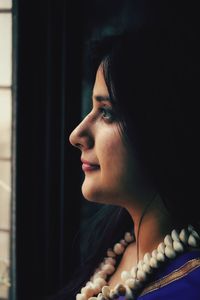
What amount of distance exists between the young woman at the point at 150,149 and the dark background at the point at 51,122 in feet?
1.25

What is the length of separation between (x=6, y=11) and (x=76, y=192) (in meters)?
0.63

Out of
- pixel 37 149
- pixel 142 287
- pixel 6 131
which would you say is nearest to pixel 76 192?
pixel 37 149

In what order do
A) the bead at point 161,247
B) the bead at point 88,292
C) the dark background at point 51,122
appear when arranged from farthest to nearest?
the dark background at point 51,122 → the bead at point 88,292 → the bead at point 161,247

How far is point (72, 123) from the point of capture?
49.4 inches

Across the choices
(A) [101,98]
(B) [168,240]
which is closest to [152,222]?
(B) [168,240]

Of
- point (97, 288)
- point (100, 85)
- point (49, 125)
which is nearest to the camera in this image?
point (100, 85)

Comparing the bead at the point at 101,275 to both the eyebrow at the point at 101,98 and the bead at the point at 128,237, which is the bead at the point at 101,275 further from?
the eyebrow at the point at 101,98

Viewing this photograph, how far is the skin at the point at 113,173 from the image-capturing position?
31.4 inches

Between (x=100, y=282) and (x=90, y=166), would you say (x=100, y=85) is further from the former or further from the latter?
(x=100, y=282)

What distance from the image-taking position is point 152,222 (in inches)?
33.3

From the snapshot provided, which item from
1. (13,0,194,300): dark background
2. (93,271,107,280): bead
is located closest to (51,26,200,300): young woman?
(93,271,107,280): bead

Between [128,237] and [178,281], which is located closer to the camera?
[178,281]

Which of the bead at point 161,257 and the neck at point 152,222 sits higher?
the neck at point 152,222

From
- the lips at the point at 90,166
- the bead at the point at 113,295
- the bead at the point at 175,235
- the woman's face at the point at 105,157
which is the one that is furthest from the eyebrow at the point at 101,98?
the bead at the point at 113,295
